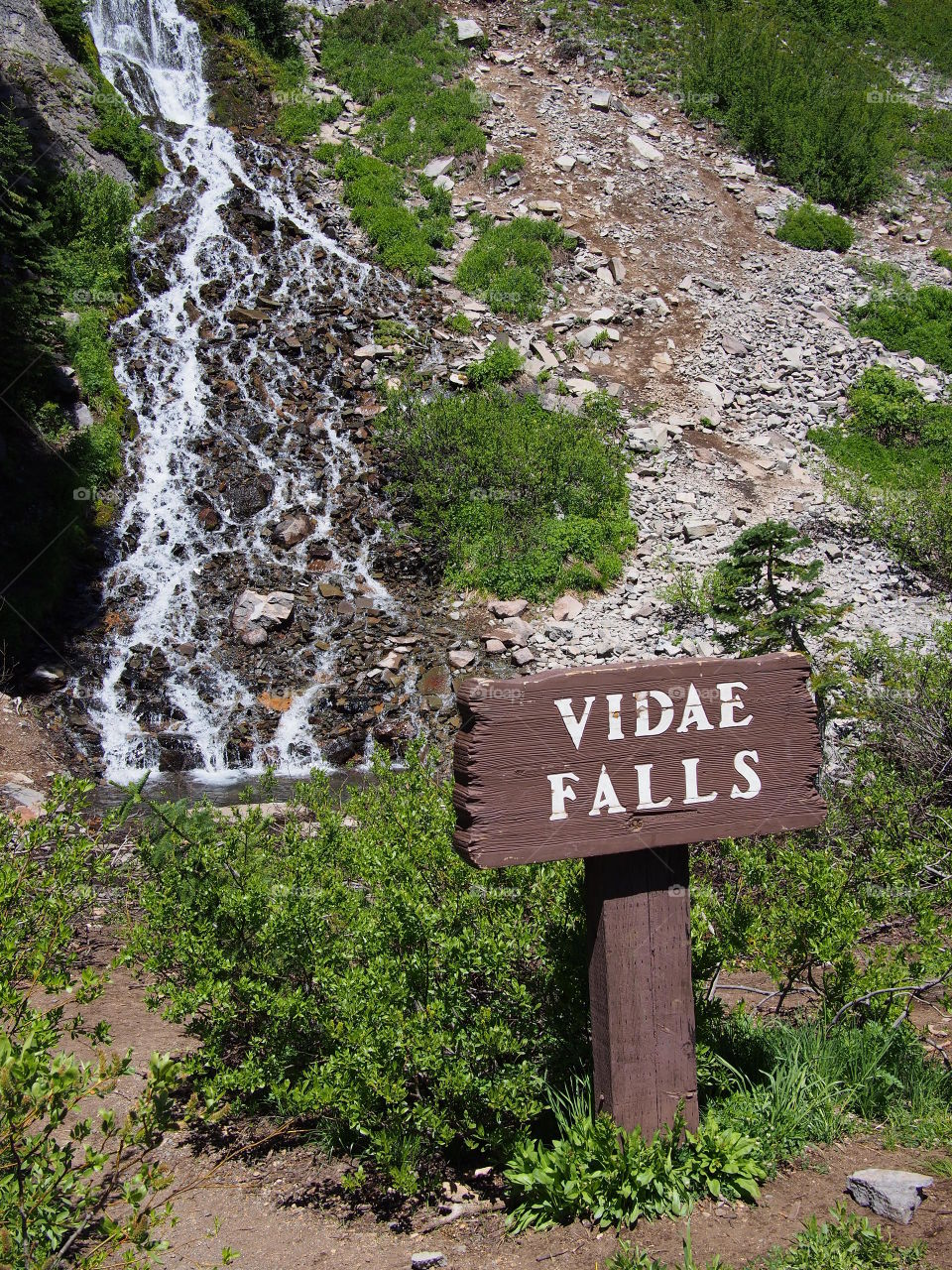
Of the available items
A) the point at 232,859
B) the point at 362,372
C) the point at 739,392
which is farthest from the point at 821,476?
the point at 232,859

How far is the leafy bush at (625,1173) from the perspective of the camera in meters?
2.94

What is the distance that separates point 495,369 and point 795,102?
12.1 m

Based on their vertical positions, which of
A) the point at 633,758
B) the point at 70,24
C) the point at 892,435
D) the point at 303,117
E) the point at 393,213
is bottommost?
the point at 892,435

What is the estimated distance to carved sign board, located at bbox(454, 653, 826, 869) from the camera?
2867mm

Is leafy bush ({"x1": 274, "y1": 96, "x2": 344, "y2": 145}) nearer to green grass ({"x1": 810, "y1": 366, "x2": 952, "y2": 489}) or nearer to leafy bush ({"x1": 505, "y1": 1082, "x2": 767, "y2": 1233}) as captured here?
green grass ({"x1": 810, "y1": 366, "x2": 952, "y2": 489})

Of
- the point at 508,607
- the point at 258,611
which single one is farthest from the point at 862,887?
the point at 258,611

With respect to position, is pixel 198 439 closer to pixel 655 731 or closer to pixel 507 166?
pixel 507 166

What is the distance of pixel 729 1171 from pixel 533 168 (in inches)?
767

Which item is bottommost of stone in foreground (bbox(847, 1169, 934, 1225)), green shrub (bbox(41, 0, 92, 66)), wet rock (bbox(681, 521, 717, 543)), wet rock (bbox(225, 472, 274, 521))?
wet rock (bbox(225, 472, 274, 521))

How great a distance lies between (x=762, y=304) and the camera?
1664 centimetres

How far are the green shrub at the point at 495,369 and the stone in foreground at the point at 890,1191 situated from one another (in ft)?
41.8

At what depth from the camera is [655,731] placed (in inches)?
117

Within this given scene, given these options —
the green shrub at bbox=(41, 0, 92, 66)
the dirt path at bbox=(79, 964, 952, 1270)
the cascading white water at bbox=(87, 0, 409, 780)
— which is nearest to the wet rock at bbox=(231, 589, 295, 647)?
the cascading white water at bbox=(87, 0, 409, 780)

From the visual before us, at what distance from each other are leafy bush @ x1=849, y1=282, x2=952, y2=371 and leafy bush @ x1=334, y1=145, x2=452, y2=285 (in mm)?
7735
